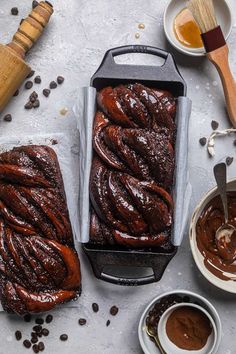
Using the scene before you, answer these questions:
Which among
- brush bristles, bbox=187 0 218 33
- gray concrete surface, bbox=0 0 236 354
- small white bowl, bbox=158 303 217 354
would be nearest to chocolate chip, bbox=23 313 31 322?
gray concrete surface, bbox=0 0 236 354

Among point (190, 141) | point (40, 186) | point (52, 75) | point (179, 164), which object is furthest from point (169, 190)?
point (52, 75)

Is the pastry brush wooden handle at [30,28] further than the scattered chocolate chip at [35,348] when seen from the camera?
No

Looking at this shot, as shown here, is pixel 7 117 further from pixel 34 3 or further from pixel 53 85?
pixel 34 3

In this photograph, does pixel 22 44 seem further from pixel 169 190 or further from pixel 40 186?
pixel 169 190

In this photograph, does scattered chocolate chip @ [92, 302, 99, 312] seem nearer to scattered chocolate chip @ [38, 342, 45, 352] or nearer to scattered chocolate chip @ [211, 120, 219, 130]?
scattered chocolate chip @ [38, 342, 45, 352]

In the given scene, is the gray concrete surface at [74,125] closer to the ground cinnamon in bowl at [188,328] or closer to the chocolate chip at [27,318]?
the chocolate chip at [27,318]

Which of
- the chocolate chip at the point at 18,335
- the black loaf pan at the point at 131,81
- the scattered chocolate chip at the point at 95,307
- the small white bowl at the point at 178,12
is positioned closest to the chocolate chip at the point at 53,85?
the black loaf pan at the point at 131,81

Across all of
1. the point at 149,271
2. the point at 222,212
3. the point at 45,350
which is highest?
the point at 222,212
